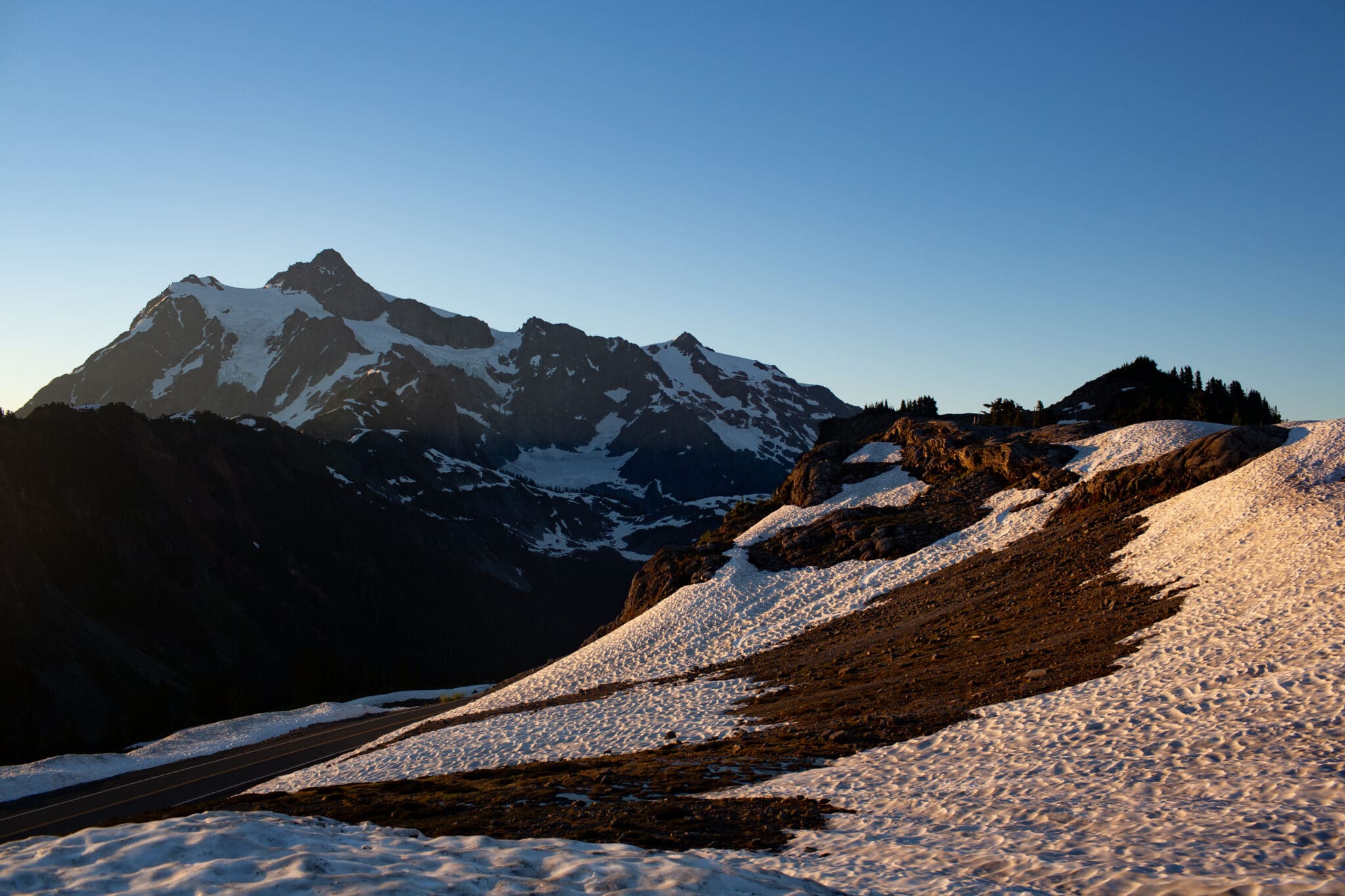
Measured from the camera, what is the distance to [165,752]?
51.3m

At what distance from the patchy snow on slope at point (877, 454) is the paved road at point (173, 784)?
3625 centimetres

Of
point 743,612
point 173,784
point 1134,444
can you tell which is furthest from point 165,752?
point 1134,444

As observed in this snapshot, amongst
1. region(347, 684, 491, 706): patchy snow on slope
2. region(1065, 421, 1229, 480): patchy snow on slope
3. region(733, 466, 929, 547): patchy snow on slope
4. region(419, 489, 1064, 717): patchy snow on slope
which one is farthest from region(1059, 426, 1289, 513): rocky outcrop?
region(347, 684, 491, 706): patchy snow on slope

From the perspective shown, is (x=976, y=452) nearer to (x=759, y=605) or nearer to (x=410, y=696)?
(x=759, y=605)

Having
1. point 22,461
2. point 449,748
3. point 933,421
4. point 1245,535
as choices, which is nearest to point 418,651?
point 22,461

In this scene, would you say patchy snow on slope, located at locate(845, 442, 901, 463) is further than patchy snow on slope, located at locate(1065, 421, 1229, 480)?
Yes

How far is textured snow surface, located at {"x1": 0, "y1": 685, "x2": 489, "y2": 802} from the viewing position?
41875 mm

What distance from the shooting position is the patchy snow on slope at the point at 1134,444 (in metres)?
47.2

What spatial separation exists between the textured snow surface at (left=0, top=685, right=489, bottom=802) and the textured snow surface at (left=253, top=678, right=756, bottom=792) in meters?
14.5

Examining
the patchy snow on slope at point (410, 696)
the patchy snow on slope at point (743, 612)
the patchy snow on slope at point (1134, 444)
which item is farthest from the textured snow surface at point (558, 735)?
the patchy snow on slope at point (410, 696)

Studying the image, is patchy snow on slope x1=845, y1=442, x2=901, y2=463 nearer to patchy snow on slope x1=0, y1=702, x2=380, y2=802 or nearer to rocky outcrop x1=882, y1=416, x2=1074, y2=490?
rocky outcrop x1=882, y1=416, x2=1074, y2=490

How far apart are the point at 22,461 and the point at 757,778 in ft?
520

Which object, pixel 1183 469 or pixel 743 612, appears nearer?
pixel 1183 469

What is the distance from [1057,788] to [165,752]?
5516 cm
